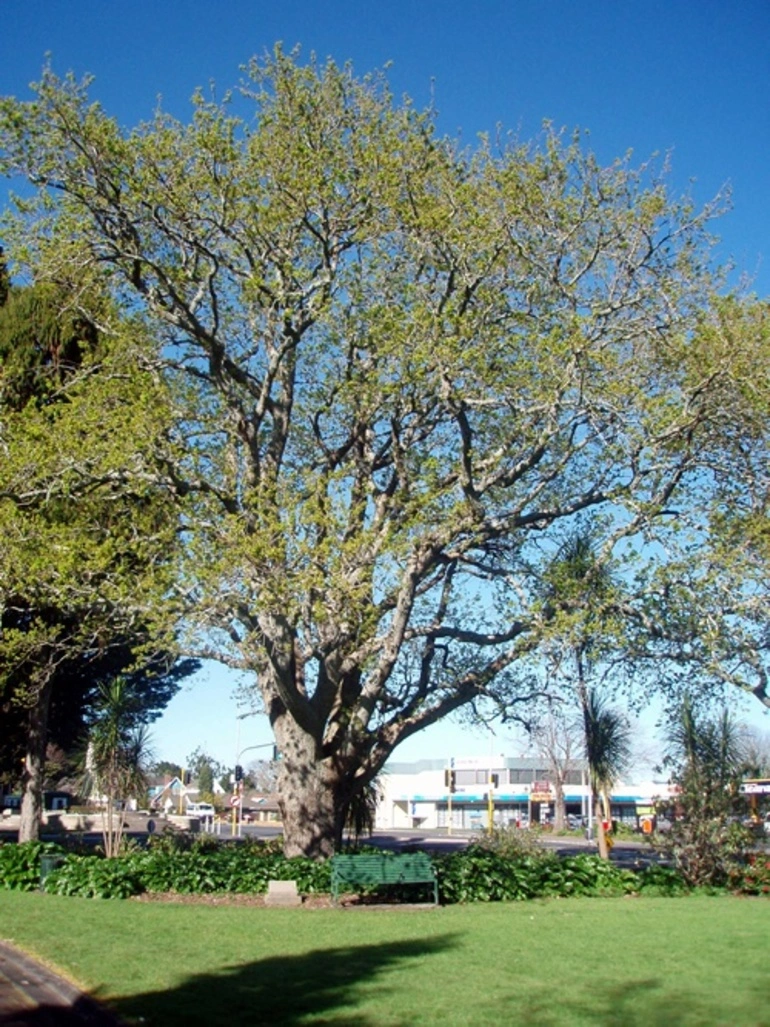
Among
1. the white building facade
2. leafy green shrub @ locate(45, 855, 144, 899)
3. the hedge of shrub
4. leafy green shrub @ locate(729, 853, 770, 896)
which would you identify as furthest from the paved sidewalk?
the white building facade

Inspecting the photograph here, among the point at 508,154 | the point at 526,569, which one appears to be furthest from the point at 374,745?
the point at 508,154

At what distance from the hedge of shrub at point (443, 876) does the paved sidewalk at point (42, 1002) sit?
738 cm

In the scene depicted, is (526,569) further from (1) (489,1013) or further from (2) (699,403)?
(1) (489,1013)

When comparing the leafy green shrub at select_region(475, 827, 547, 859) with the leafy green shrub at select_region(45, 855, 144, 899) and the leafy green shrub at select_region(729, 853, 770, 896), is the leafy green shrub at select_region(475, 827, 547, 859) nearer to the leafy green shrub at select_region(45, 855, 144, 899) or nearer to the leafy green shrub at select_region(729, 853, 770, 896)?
the leafy green shrub at select_region(729, 853, 770, 896)

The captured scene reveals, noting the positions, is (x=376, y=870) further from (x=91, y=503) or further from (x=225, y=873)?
(x=91, y=503)

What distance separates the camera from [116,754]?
23422 mm

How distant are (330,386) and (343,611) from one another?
21.5 feet

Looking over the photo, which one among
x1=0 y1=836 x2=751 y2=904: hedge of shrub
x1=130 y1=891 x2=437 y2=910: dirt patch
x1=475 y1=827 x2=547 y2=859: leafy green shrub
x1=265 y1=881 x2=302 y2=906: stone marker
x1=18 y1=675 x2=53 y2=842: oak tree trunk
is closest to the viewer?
x1=130 y1=891 x2=437 y2=910: dirt patch

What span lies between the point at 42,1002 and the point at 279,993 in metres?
2.04

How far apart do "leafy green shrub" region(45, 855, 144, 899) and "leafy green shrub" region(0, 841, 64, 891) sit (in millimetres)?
1036

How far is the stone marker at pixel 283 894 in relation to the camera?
16766 millimetres

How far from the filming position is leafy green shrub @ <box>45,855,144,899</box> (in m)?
17.8

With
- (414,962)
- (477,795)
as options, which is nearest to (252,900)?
(414,962)

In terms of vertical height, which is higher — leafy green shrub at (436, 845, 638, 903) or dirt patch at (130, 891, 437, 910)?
leafy green shrub at (436, 845, 638, 903)
